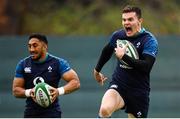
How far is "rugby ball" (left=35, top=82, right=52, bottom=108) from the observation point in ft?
33.2

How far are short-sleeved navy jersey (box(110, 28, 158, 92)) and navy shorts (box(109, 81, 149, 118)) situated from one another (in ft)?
0.19

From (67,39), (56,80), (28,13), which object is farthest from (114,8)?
(56,80)

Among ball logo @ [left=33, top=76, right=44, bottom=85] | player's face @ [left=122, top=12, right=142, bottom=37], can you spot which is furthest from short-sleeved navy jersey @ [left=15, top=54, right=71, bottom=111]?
player's face @ [left=122, top=12, right=142, bottom=37]

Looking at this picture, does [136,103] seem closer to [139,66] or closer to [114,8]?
[139,66]

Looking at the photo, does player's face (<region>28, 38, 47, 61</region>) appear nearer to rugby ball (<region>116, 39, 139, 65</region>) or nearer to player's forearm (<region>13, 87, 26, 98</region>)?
player's forearm (<region>13, 87, 26, 98</region>)

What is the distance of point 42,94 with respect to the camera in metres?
10.1

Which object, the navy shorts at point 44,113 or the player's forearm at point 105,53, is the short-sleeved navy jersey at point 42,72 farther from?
the player's forearm at point 105,53

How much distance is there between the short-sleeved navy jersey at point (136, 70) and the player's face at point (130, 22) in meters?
0.12

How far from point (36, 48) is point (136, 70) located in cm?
145

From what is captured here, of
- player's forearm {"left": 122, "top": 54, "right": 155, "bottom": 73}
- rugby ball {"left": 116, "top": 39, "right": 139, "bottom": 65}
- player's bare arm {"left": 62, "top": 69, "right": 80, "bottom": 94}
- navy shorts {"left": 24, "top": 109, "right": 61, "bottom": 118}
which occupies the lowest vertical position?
navy shorts {"left": 24, "top": 109, "right": 61, "bottom": 118}

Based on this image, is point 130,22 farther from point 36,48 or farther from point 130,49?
point 36,48

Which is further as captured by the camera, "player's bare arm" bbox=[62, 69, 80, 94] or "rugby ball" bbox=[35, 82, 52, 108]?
"player's bare arm" bbox=[62, 69, 80, 94]

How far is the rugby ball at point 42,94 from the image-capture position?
33.2 feet

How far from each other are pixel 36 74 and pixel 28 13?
1371 centimetres
